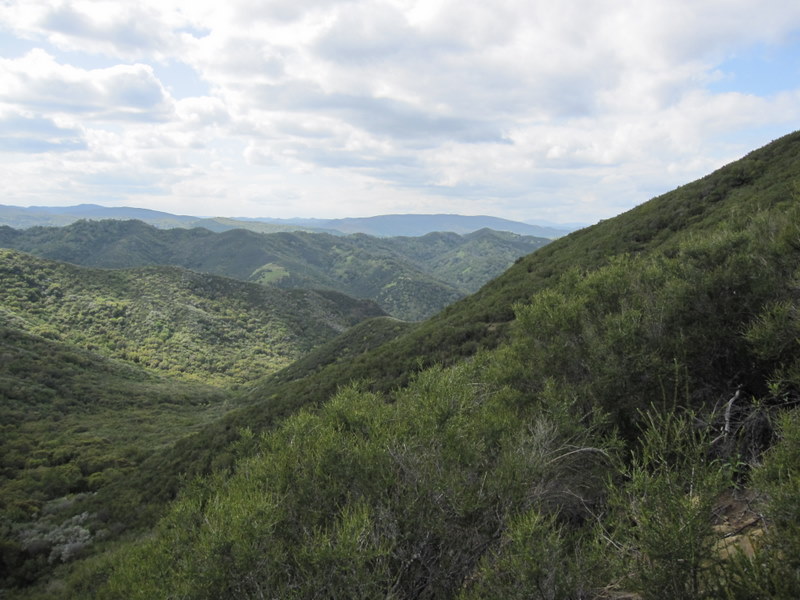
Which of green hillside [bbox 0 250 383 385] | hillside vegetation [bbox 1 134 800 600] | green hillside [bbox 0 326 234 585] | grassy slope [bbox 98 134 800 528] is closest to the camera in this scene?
hillside vegetation [bbox 1 134 800 600]

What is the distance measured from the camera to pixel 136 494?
2500 cm

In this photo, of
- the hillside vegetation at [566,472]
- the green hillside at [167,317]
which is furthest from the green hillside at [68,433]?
the hillside vegetation at [566,472]

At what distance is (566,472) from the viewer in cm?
687

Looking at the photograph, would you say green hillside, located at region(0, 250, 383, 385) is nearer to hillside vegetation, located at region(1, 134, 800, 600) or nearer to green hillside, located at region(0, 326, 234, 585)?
green hillside, located at region(0, 326, 234, 585)

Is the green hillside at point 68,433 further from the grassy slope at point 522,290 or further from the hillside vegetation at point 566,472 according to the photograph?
the hillside vegetation at point 566,472

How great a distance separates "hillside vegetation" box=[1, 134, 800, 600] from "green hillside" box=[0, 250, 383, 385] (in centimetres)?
7946

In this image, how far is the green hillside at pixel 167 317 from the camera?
80312 millimetres

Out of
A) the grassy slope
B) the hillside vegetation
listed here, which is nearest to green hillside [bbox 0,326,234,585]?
the grassy slope

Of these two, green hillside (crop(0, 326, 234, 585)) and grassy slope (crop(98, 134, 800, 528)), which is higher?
grassy slope (crop(98, 134, 800, 528))

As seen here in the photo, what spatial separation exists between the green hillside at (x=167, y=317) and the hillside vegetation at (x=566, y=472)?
7946cm

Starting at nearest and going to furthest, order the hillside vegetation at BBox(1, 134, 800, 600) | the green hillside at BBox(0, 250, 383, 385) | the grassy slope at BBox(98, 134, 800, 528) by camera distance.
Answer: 1. the hillside vegetation at BBox(1, 134, 800, 600)
2. the grassy slope at BBox(98, 134, 800, 528)
3. the green hillside at BBox(0, 250, 383, 385)

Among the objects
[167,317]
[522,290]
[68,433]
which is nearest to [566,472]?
[522,290]

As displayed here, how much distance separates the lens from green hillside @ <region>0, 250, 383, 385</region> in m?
80.3

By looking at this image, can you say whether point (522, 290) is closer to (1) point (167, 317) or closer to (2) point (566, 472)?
(2) point (566, 472)
